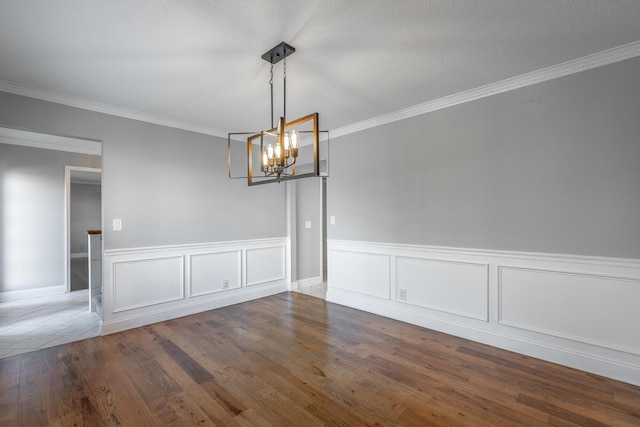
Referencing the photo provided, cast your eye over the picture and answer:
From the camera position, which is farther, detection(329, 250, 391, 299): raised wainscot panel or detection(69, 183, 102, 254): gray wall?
detection(69, 183, 102, 254): gray wall

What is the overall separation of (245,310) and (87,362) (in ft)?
5.85

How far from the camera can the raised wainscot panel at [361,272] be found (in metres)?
3.84

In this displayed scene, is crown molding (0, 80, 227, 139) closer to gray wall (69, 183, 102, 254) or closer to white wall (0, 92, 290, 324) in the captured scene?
white wall (0, 92, 290, 324)

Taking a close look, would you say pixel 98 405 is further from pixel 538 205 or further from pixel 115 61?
pixel 538 205

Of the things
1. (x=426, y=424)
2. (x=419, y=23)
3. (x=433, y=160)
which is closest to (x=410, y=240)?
(x=433, y=160)

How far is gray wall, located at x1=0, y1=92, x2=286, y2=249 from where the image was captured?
3.14 meters

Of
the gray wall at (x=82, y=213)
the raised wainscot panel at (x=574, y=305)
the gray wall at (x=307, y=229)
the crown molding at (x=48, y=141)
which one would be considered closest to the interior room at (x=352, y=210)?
the raised wainscot panel at (x=574, y=305)

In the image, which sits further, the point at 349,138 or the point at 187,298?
the point at 349,138

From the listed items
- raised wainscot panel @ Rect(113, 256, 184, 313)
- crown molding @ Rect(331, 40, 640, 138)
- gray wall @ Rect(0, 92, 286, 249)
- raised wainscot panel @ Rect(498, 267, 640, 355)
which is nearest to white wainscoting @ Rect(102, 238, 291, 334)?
raised wainscot panel @ Rect(113, 256, 184, 313)

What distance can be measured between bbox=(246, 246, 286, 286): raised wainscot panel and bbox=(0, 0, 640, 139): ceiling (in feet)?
7.94

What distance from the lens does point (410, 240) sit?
11.7 feet

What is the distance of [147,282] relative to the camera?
365 cm

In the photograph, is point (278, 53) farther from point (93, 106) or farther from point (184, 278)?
point (184, 278)

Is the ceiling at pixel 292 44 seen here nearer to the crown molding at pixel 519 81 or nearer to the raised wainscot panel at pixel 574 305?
the crown molding at pixel 519 81
